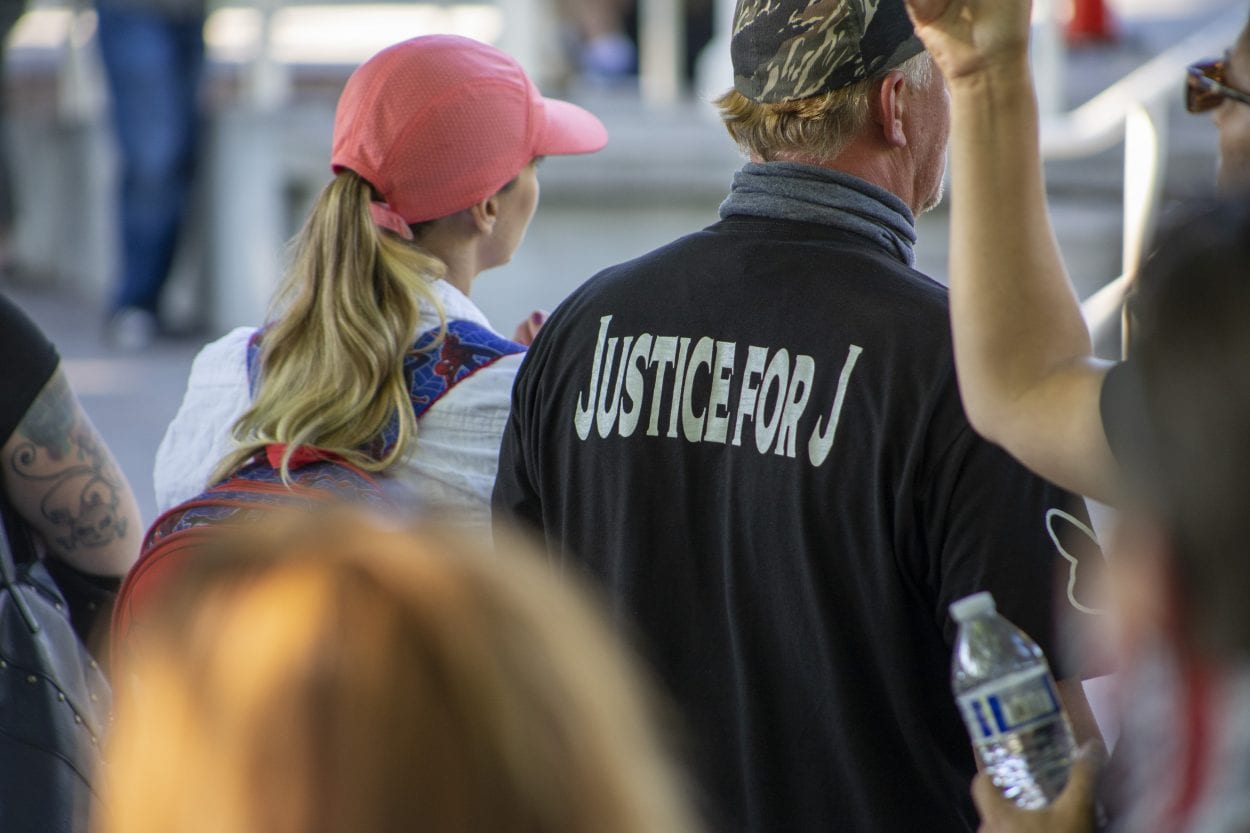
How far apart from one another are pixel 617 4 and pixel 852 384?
1184 centimetres

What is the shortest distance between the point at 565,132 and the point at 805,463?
3.66ft

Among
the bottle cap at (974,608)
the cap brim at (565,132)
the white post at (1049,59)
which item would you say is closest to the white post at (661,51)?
the white post at (1049,59)

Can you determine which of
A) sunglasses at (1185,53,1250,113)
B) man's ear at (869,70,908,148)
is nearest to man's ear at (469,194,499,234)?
man's ear at (869,70,908,148)

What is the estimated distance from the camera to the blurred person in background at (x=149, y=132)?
25.1 ft

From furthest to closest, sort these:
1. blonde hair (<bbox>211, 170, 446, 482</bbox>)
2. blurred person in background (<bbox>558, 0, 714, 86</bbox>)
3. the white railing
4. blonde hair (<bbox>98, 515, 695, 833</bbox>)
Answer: blurred person in background (<bbox>558, 0, 714, 86</bbox>) < the white railing < blonde hair (<bbox>211, 170, 446, 482</bbox>) < blonde hair (<bbox>98, 515, 695, 833</bbox>)

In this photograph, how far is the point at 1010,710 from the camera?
1.51 meters

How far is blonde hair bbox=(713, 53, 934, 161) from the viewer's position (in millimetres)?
2193

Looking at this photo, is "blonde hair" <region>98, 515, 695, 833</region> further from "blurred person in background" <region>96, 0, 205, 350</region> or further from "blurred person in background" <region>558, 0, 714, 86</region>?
"blurred person in background" <region>558, 0, 714, 86</region>

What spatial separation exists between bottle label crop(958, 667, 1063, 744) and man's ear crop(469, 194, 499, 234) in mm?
1567

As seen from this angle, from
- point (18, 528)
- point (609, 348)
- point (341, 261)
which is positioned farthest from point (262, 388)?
point (609, 348)

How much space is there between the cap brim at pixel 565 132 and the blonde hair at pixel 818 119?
0.74 m

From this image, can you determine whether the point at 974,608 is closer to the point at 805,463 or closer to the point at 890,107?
the point at 805,463

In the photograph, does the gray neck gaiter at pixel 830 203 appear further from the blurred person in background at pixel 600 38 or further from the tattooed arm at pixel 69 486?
the blurred person in background at pixel 600 38

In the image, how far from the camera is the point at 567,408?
2301mm
